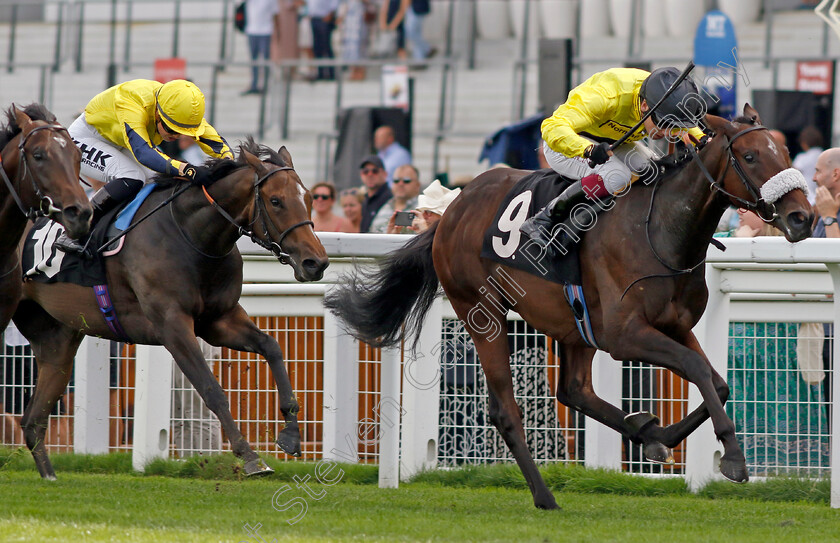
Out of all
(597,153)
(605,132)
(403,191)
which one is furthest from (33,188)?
(403,191)

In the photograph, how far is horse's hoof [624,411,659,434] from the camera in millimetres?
5508

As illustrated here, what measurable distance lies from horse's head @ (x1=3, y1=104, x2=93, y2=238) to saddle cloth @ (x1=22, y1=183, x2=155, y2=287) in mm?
643

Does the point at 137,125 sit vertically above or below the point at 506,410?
above

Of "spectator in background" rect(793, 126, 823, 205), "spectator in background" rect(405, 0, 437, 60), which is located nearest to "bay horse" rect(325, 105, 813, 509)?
"spectator in background" rect(793, 126, 823, 205)

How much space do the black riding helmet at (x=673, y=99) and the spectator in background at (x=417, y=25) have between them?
32.5 ft

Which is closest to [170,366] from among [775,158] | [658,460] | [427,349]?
[427,349]

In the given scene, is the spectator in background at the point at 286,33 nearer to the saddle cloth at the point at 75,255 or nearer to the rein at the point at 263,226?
the saddle cloth at the point at 75,255

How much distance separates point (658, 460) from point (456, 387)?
1562mm

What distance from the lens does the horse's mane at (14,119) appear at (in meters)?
5.77

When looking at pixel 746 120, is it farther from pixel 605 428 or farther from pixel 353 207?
pixel 353 207

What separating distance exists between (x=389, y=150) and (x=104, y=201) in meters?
5.07

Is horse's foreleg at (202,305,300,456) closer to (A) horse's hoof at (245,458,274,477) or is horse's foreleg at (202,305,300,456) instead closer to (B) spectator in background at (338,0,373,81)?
(A) horse's hoof at (245,458,274,477)

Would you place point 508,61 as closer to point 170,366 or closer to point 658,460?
point 170,366

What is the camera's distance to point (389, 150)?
11.2 meters
